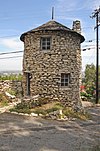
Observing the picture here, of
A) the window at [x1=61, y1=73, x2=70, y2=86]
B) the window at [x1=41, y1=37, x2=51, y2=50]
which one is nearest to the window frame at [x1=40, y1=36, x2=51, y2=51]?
the window at [x1=41, y1=37, x2=51, y2=50]

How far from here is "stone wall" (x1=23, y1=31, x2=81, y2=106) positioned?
55.0ft

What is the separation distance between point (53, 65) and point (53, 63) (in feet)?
0.48

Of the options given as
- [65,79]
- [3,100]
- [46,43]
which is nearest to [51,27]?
[46,43]

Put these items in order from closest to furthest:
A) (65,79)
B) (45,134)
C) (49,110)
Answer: (45,134) → (49,110) → (65,79)

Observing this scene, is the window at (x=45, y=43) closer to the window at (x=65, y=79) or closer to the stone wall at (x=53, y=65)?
the stone wall at (x=53, y=65)

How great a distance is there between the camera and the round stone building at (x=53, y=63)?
16.7 metres

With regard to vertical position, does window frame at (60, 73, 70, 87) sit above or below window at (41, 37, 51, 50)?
below

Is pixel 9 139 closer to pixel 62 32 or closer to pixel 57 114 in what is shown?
pixel 57 114

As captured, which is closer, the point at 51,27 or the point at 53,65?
the point at 53,65

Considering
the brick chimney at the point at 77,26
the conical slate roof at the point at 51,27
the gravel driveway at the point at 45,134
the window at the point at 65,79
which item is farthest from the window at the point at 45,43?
the gravel driveway at the point at 45,134

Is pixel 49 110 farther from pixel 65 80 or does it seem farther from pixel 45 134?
pixel 45 134

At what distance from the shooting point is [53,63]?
16.8 meters

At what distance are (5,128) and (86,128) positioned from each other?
4695 mm

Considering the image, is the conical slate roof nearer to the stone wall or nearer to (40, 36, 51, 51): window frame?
the stone wall
